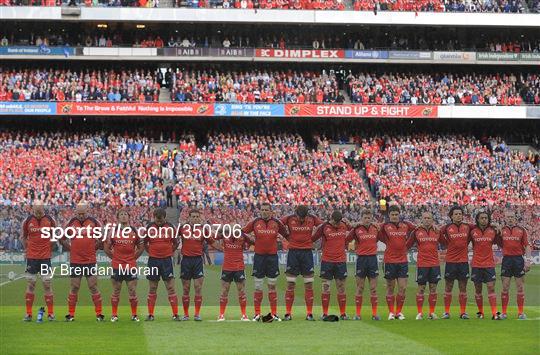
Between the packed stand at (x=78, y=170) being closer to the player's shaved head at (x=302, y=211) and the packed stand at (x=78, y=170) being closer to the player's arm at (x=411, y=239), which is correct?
the player's shaved head at (x=302, y=211)

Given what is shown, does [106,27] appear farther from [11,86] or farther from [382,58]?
[382,58]

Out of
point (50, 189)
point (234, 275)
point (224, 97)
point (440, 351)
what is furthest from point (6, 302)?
point (224, 97)

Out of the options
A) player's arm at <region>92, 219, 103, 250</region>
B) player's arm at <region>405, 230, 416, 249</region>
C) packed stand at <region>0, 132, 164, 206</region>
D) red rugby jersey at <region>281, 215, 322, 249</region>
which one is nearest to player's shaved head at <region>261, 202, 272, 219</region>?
red rugby jersey at <region>281, 215, 322, 249</region>

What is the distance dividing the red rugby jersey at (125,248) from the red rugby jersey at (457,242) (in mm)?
7085

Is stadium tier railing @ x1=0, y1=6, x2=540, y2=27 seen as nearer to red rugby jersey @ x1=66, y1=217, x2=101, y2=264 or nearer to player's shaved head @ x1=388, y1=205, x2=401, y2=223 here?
player's shaved head @ x1=388, y1=205, x2=401, y2=223

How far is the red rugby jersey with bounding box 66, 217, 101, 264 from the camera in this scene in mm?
20984

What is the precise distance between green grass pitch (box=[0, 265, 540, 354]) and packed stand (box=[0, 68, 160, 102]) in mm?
34201

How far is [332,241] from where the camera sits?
70.1 ft

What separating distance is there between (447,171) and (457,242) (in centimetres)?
3254

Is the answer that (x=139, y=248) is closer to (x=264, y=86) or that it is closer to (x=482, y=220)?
(x=482, y=220)

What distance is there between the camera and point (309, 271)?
2119 cm

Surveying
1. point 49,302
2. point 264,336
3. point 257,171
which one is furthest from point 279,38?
point 264,336

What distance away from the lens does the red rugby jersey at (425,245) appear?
21.9 metres

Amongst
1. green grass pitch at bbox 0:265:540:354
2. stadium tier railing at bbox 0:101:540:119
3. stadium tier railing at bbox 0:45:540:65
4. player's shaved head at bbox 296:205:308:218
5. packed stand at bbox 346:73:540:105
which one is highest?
stadium tier railing at bbox 0:45:540:65
